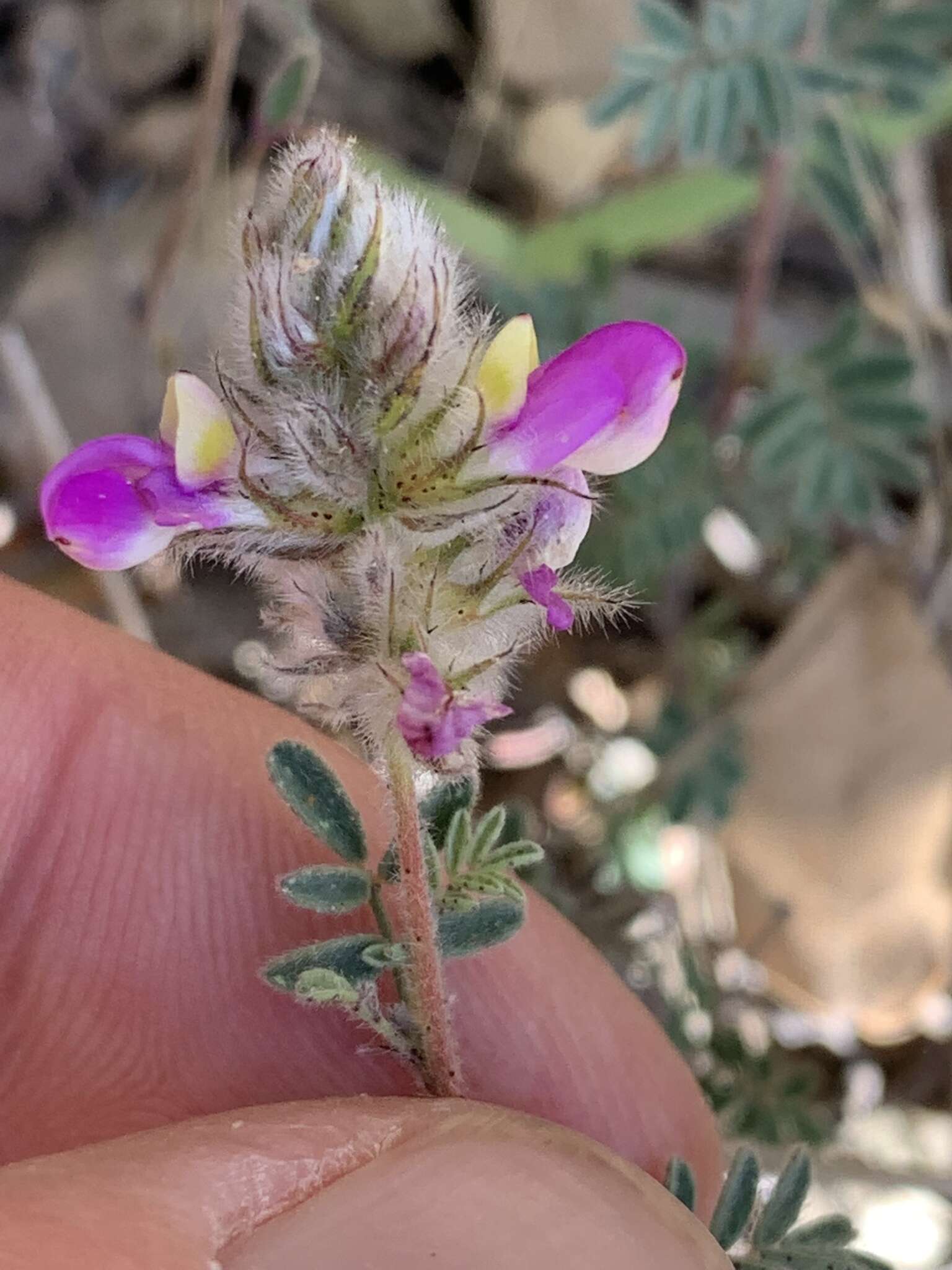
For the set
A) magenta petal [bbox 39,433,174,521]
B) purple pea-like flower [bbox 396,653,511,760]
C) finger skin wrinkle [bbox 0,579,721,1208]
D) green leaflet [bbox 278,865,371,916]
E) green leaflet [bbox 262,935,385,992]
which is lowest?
finger skin wrinkle [bbox 0,579,721,1208]

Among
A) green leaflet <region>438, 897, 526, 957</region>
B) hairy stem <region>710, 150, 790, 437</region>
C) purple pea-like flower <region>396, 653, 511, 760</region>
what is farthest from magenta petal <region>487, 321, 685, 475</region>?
hairy stem <region>710, 150, 790, 437</region>

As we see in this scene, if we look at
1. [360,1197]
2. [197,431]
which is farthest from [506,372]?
[360,1197]

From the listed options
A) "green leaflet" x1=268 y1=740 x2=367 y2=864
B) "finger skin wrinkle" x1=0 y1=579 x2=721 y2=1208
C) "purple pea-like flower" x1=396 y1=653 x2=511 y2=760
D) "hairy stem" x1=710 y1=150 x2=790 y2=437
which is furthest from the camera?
"hairy stem" x1=710 y1=150 x2=790 y2=437

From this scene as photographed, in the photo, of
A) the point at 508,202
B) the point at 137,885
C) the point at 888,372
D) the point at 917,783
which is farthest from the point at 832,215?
the point at 137,885

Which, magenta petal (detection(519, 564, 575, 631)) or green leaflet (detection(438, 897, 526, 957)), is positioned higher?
magenta petal (detection(519, 564, 575, 631))

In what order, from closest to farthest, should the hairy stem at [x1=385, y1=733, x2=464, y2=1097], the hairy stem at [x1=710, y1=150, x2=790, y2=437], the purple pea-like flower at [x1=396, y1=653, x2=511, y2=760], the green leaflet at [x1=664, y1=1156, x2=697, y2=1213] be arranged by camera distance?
the purple pea-like flower at [x1=396, y1=653, x2=511, y2=760] < the hairy stem at [x1=385, y1=733, x2=464, y2=1097] < the green leaflet at [x1=664, y1=1156, x2=697, y2=1213] < the hairy stem at [x1=710, y1=150, x2=790, y2=437]

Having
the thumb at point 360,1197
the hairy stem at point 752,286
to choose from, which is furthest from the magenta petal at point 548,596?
the hairy stem at point 752,286

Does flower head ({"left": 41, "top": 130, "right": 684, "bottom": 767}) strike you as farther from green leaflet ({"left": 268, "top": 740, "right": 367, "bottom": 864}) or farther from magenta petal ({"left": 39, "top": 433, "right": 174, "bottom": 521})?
green leaflet ({"left": 268, "top": 740, "right": 367, "bottom": 864})
